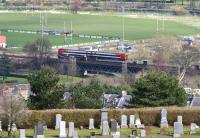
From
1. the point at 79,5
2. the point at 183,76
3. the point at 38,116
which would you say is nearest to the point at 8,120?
the point at 38,116

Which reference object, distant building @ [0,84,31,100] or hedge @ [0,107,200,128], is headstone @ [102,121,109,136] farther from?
distant building @ [0,84,31,100]

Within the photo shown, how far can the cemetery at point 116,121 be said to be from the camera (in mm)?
26359

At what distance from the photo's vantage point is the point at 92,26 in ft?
424

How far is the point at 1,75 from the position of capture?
245 ft

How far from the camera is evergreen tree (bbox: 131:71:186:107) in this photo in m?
30.2

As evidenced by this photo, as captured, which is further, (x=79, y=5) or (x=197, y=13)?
(x=79, y=5)

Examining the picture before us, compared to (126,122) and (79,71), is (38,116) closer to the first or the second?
(126,122)

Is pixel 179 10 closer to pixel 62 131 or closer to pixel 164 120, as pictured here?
pixel 164 120

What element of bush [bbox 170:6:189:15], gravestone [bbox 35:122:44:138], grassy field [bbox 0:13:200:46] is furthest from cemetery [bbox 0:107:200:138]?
bush [bbox 170:6:189:15]

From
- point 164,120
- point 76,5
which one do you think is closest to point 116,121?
point 164,120

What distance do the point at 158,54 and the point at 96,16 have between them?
6567 cm

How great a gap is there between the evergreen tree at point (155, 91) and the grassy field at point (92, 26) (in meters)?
75.5

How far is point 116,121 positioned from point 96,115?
40.7 inches

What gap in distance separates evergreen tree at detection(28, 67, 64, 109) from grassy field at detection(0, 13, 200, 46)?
7565 cm
